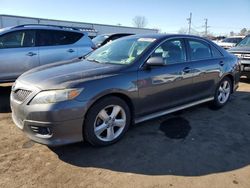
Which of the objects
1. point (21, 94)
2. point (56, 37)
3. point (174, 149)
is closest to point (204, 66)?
point (174, 149)

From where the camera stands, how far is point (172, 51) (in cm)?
464

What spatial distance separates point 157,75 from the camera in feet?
13.8

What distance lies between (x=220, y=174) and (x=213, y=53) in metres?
3.01

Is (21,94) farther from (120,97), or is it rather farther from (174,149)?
(174,149)

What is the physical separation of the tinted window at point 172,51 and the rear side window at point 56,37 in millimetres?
3786

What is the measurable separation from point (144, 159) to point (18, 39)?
4911 millimetres

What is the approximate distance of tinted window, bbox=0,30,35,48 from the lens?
21.4 feet

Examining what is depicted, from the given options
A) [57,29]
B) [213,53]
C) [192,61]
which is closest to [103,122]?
[192,61]

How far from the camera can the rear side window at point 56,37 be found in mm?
7062

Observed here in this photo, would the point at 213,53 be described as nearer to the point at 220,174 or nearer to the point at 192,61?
the point at 192,61

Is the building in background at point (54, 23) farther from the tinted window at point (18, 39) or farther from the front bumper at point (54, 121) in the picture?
the front bumper at point (54, 121)

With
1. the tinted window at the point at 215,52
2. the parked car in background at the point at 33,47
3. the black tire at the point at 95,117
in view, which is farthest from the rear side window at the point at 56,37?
the black tire at the point at 95,117

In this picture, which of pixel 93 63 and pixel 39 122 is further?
pixel 93 63

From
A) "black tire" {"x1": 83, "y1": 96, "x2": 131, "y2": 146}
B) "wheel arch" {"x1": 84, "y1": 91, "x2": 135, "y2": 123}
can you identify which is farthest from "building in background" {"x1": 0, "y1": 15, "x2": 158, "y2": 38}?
"black tire" {"x1": 83, "y1": 96, "x2": 131, "y2": 146}
